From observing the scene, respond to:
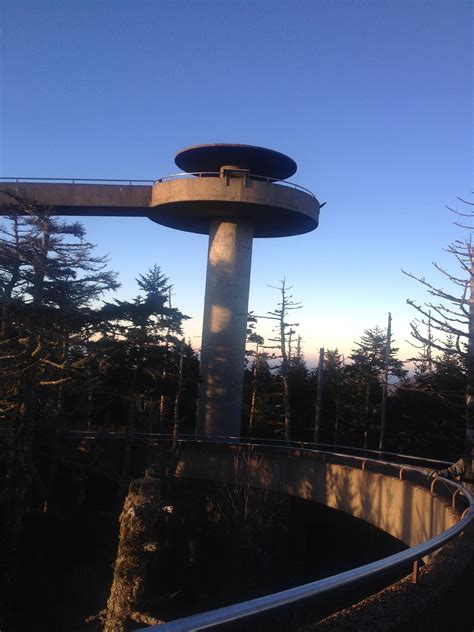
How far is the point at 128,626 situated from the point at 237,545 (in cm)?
1250

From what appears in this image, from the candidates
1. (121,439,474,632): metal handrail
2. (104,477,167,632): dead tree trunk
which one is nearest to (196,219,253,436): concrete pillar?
(104,477,167,632): dead tree trunk

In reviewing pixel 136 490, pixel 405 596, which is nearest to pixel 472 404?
pixel 136 490

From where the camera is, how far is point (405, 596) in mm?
3566

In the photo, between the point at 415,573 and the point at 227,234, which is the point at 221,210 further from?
the point at 415,573

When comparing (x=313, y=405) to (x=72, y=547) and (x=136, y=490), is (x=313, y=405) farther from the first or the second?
(x=136, y=490)

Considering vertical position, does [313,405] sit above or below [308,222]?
below


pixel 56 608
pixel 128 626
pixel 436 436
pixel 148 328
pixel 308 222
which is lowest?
pixel 56 608

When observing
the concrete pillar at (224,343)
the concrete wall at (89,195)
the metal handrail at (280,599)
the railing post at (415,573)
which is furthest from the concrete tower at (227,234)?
the metal handrail at (280,599)

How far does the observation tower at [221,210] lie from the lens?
25.5 metres

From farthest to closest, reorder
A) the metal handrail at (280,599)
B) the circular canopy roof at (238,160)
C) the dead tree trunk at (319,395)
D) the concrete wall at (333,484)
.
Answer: the dead tree trunk at (319,395)
the circular canopy roof at (238,160)
the concrete wall at (333,484)
the metal handrail at (280,599)

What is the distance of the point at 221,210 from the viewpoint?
86.4 feet

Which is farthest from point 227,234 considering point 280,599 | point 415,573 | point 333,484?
point 280,599

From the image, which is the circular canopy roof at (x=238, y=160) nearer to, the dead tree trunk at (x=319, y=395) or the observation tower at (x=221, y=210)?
the observation tower at (x=221, y=210)

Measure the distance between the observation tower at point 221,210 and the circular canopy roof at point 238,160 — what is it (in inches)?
2.0
